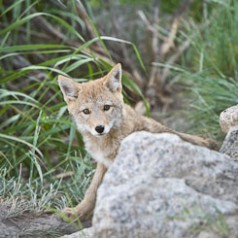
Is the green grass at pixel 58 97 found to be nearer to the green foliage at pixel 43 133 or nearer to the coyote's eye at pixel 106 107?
the green foliage at pixel 43 133

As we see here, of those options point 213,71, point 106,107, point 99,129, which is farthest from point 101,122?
point 213,71

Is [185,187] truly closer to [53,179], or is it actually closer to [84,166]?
[84,166]

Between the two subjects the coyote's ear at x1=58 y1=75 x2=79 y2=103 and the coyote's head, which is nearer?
the coyote's head

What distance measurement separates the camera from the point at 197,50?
7121 mm

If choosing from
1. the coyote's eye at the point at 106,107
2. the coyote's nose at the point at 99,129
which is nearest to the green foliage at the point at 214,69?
the coyote's eye at the point at 106,107

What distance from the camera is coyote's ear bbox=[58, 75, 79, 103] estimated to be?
491 cm

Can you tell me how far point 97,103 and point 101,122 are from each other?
0.20 metres

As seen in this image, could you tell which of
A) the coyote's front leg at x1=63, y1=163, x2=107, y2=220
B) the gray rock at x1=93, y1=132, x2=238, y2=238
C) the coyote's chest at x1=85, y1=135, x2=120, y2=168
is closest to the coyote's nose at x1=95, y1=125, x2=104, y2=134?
the coyote's chest at x1=85, y1=135, x2=120, y2=168

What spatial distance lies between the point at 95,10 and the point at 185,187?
631 centimetres

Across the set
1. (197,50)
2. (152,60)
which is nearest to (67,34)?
(152,60)

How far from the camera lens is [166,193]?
10.5 ft

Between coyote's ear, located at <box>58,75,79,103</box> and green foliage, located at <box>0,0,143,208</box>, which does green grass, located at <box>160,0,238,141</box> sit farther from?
coyote's ear, located at <box>58,75,79,103</box>

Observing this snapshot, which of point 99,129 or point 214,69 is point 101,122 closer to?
point 99,129

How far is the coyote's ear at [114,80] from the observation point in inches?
192
